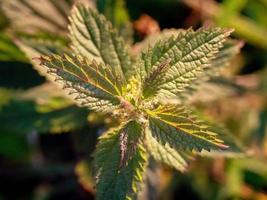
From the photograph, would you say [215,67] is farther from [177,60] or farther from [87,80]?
[87,80]

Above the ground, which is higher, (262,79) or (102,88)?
(262,79)

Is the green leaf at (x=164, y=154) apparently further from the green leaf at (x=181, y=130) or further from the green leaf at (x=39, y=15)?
the green leaf at (x=39, y=15)

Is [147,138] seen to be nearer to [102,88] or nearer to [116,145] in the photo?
[116,145]

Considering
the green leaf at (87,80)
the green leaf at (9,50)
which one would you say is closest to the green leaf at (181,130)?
the green leaf at (87,80)

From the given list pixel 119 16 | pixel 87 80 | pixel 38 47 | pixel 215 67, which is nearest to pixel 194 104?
pixel 215 67

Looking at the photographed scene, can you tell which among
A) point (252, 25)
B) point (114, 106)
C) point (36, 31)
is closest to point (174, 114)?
point (114, 106)

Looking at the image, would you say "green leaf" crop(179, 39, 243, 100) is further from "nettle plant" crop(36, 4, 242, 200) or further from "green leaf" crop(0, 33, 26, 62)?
"green leaf" crop(0, 33, 26, 62)
